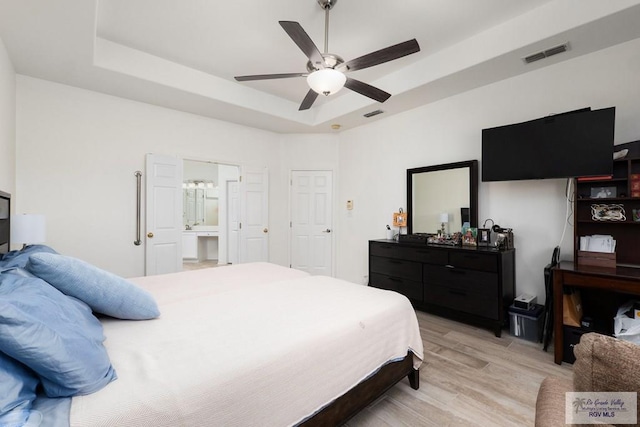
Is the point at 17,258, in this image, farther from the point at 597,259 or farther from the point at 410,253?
the point at 597,259

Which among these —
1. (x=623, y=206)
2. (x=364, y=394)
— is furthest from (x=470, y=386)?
(x=623, y=206)

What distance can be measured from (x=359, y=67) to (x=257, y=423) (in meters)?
2.32

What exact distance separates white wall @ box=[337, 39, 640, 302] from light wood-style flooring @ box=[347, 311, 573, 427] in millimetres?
883

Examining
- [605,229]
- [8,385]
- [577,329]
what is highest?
[605,229]

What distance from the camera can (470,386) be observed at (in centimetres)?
209

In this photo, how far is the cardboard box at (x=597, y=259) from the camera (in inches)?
93.5

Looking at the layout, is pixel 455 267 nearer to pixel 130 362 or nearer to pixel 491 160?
pixel 491 160

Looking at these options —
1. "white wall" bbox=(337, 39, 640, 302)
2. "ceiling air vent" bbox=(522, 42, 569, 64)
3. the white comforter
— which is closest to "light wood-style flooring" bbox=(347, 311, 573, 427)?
the white comforter

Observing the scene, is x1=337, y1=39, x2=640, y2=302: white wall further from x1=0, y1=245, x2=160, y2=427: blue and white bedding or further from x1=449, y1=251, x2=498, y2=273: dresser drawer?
x1=0, y1=245, x2=160, y2=427: blue and white bedding

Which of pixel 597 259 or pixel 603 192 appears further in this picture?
pixel 603 192

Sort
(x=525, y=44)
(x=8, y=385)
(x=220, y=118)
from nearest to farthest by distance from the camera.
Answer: (x=8, y=385)
(x=525, y=44)
(x=220, y=118)

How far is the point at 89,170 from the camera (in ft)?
11.3

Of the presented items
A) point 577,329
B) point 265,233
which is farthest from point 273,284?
point 265,233

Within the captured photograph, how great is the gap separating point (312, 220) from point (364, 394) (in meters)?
3.76
